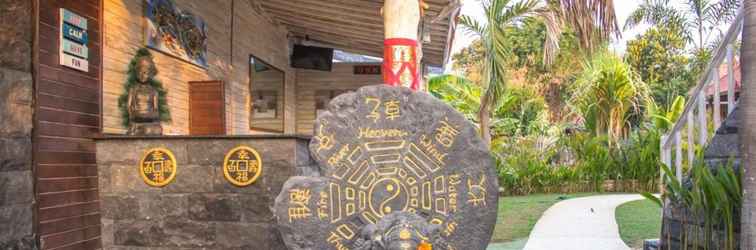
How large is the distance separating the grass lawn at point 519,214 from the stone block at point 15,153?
13.5ft

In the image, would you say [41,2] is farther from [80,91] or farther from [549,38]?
[549,38]

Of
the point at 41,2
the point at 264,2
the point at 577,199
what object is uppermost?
the point at 264,2

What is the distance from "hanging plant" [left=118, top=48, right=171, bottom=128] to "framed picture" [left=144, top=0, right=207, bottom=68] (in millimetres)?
273

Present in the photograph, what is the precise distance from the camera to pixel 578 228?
688 cm

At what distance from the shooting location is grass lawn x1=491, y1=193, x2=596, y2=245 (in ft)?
22.6

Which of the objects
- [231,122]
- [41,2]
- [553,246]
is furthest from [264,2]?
[553,246]

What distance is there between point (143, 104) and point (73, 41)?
0.79 meters

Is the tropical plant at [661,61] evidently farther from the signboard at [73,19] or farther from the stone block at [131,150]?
the signboard at [73,19]

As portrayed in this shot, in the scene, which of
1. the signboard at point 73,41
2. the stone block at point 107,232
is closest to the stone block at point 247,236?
the stone block at point 107,232

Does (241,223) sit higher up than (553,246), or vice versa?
(241,223)

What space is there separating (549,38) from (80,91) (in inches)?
257

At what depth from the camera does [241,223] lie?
4.27 metres

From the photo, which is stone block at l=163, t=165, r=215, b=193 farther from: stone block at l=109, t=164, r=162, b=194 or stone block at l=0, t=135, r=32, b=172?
stone block at l=0, t=135, r=32, b=172

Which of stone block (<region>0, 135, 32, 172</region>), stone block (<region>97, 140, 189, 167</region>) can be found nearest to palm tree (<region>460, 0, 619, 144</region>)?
stone block (<region>97, 140, 189, 167</region>)
